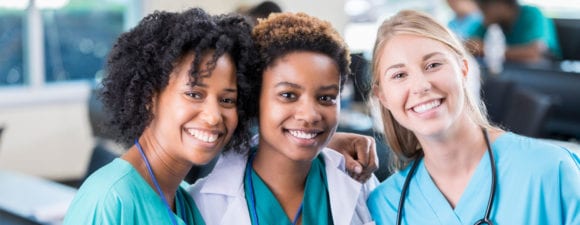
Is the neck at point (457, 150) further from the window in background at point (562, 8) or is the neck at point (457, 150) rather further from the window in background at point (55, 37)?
the window in background at point (562, 8)

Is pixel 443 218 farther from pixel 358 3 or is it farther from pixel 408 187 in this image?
pixel 358 3

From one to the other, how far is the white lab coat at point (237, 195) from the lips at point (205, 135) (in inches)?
8.2

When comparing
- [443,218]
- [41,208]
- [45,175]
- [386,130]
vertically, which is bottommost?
[45,175]

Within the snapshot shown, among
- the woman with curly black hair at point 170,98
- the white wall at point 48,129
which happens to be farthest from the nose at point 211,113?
the white wall at point 48,129

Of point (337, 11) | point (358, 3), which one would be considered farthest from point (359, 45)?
point (337, 11)

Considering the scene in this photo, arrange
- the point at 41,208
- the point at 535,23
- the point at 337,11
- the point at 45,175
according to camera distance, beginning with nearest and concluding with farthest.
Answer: the point at 41,208 → the point at 45,175 → the point at 535,23 → the point at 337,11

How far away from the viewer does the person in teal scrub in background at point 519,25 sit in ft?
18.1

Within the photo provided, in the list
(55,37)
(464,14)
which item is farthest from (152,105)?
(464,14)

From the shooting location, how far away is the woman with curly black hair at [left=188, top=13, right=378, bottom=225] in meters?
1.58

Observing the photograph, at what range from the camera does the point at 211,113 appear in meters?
1.45

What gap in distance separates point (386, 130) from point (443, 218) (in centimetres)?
25

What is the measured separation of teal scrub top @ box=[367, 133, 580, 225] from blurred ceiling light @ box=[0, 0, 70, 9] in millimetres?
3619

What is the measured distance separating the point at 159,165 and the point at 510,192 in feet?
2.18

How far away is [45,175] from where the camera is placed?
498 cm
